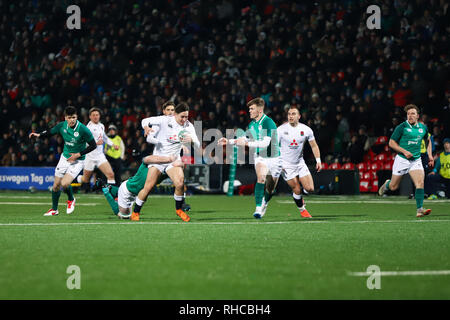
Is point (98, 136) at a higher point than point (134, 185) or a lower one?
higher

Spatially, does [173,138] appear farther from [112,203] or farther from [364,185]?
[364,185]

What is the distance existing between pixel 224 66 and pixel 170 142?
14.5 metres

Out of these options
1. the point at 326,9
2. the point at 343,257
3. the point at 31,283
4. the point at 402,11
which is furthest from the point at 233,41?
the point at 31,283

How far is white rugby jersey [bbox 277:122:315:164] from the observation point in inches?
569

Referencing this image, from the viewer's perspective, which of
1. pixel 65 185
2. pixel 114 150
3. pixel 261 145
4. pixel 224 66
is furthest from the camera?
pixel 224 66

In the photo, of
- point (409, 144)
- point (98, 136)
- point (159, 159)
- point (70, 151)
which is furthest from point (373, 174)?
point (159, 159)

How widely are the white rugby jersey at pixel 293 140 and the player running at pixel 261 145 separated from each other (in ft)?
1.63

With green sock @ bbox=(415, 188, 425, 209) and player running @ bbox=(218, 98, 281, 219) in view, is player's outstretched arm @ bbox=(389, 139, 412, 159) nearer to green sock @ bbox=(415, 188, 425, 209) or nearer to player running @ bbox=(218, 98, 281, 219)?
green sock @ bbox=(415, 188, 425, 209)

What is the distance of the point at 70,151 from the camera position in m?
15.0

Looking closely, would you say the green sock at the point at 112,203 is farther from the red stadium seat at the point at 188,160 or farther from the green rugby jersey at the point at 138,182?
the red stadium seat at the point at 188,160

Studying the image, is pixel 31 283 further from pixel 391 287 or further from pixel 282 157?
pixel 282 157

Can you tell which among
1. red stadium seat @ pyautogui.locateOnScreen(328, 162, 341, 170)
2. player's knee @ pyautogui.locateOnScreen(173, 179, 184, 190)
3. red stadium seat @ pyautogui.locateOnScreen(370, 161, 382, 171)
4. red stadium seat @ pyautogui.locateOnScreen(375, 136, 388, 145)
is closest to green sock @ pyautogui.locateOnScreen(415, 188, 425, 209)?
player's knee @ pyautogui.locateOnScreen(173, 179, 184, 190)
